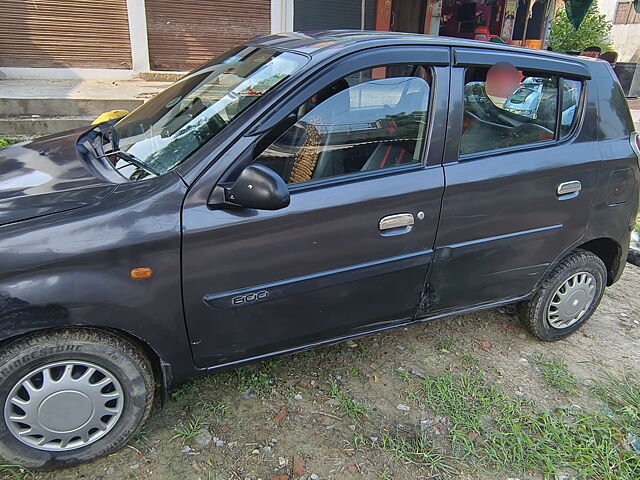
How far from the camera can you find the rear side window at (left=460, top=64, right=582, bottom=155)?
8.45ft

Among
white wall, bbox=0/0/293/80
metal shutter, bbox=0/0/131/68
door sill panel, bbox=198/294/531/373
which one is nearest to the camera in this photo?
door sill panel, bbox=198/294/531/373

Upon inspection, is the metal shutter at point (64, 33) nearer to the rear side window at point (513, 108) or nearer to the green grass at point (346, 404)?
the rear side window at point (513, 108)

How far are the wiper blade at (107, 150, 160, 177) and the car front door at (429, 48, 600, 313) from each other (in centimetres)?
141

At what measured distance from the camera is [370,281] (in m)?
2.43

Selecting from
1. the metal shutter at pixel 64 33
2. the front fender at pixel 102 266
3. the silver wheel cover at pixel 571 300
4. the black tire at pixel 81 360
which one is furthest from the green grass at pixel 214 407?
the metal shutter at pixel 64 33

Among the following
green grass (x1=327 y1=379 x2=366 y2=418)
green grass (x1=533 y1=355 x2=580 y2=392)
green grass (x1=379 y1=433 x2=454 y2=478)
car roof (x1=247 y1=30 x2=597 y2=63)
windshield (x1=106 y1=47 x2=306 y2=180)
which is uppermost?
car roof (x1=247 y1=30 x2=597 y2=63)

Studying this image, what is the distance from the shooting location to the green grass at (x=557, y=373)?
9.57 feet

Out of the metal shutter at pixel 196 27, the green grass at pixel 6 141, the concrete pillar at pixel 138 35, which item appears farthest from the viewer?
the metal shutter at pixel 196 27

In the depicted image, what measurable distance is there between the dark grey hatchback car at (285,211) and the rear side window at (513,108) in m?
0.01

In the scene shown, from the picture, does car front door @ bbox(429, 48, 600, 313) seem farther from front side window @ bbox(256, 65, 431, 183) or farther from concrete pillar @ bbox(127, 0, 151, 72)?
concrete pillar @ bbox(127, 0, 151, 72)

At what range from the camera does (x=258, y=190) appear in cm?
195

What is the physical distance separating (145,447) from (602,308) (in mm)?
3436

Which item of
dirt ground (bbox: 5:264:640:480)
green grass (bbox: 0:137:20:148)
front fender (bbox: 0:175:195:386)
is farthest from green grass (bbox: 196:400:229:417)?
green grass (bbox: 0:137:20:148)

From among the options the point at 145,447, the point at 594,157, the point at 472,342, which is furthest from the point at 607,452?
the point at 145,447
